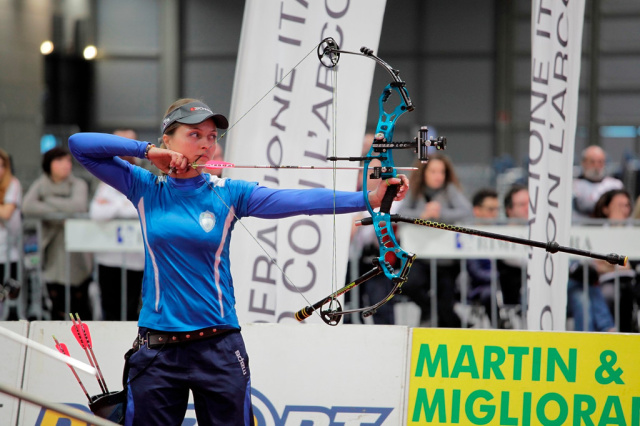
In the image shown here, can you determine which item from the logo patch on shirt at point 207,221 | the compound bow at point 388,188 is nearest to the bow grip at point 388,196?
the compound bow at point 388,188

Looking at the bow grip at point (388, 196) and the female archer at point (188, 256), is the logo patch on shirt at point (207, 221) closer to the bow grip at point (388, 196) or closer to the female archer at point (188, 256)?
the female archer at point (188, 256)

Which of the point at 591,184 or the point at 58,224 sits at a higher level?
the point at 591,184

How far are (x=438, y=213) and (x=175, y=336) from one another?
3.72 m

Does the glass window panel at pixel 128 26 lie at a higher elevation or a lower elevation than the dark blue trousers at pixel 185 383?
higher

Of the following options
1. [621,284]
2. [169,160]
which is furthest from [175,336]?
[621,284]

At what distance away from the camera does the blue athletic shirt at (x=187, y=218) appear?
2873 millimetres

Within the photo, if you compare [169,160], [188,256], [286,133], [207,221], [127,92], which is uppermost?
[127,92]

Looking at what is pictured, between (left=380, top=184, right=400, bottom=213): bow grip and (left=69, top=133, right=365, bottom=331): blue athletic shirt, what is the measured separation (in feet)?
0.25

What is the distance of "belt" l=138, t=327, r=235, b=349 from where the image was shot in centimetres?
283

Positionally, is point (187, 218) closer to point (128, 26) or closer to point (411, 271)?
→ point (411, 271)

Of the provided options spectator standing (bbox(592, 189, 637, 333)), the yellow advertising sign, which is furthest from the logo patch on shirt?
spectator standing (bbox(592, 189, 637, 333))

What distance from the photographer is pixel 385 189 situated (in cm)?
294

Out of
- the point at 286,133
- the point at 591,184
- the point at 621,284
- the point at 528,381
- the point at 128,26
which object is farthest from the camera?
the point at 128,26

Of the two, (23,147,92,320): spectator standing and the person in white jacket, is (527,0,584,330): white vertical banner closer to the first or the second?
the person in white jacket
